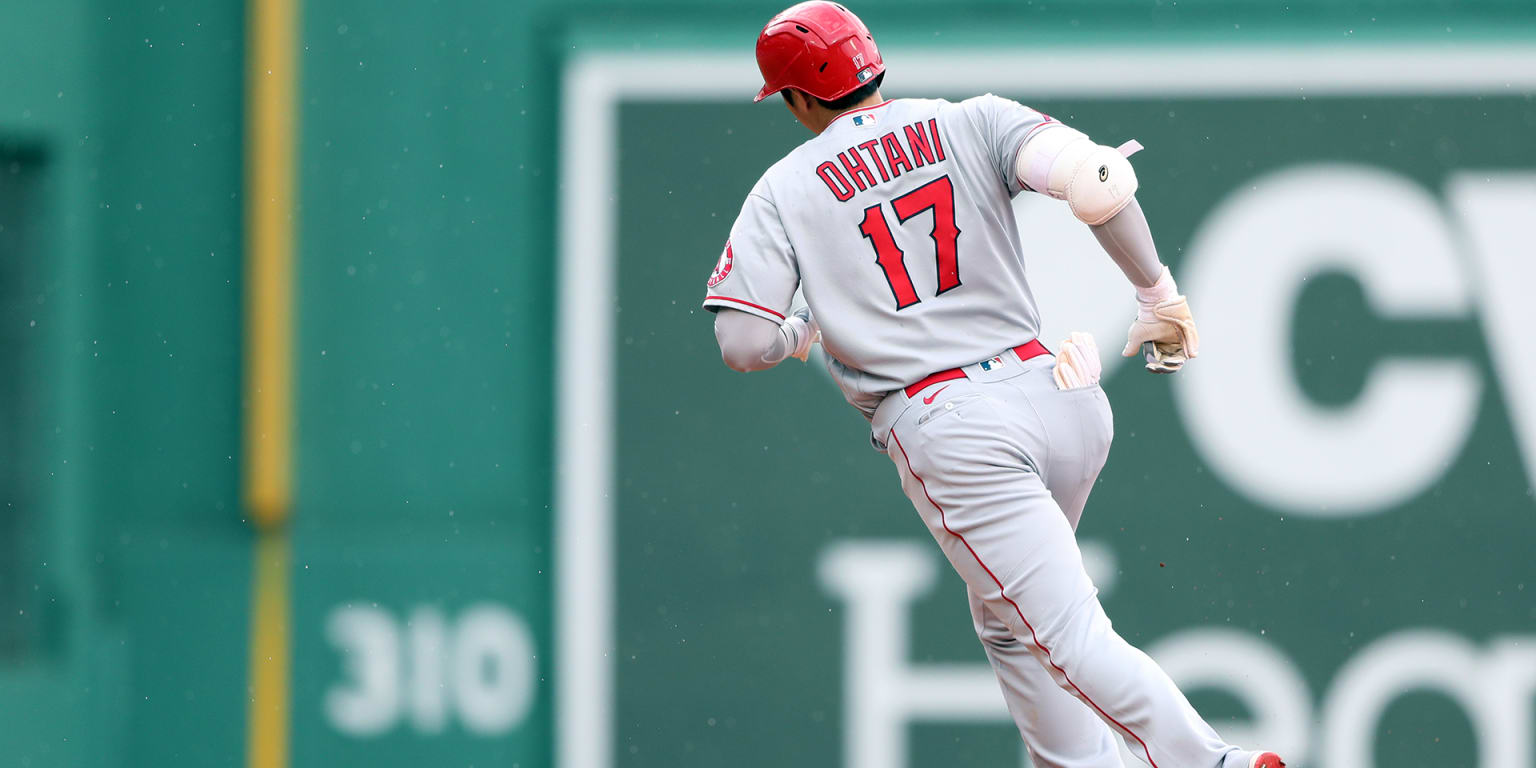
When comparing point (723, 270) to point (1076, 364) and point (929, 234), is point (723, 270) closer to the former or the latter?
point (929, 234)

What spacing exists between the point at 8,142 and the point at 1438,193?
16.5 feet

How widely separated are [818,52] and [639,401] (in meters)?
2.35

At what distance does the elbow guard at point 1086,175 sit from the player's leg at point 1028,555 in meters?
0.39

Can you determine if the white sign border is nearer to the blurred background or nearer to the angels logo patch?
the blurred background

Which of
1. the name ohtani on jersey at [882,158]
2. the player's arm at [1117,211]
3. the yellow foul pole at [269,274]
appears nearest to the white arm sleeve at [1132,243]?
the player's arm at [1117,211]

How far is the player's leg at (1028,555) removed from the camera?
2.67 metres

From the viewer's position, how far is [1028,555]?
9.14 ft

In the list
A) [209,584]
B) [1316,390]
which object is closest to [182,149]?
[209,584]

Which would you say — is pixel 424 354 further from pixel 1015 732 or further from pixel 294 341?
pixel 1015 732

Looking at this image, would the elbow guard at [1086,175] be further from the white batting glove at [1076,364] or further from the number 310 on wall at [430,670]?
the number 310 on wall at [430,670]

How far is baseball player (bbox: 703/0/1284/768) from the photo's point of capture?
9.29ft

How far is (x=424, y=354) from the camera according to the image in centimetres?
518

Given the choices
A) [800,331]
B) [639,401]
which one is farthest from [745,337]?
[639,401]

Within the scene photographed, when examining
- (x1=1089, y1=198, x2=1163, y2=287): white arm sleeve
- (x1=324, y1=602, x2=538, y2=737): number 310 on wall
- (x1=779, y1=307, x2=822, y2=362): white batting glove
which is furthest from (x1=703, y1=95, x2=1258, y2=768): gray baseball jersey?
(x1=324, y1=602, x2=538, y2=737): number 310 on wall
